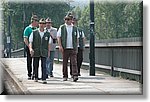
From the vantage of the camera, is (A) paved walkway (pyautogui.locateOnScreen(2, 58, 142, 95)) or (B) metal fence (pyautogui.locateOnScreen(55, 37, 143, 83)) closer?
(A) paved walkway (pyautogui.locateOnScreen(2, 58, 142, 95))

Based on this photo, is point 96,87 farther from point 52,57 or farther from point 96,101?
point 52,57

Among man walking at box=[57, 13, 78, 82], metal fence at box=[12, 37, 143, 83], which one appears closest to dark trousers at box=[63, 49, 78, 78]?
man walking at box=[57, 13, 78, 82]

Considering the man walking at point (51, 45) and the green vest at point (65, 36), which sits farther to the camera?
the green vest at point (65, 36)

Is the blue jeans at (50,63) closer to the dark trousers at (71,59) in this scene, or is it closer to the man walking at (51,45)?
the man walking at (51,45)

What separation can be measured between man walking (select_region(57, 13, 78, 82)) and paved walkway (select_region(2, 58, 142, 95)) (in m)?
0.11

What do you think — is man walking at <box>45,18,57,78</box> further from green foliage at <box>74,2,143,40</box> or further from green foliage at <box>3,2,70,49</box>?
green foliage at <box>74,2,143,40</box>

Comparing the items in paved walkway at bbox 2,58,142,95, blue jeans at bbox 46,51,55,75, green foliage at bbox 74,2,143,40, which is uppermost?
green foliage at bbox 74,2,143,40

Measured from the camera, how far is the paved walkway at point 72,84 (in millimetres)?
8453

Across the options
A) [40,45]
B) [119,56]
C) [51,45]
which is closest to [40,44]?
[40,45]

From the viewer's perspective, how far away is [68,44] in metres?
9.02

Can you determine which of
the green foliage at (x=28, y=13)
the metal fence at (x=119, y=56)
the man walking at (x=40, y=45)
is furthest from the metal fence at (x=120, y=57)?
the green foliage at (x=28, y=13)

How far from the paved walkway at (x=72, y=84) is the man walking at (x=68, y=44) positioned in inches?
4.3

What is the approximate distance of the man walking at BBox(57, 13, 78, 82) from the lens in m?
8.95

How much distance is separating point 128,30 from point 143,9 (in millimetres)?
401
